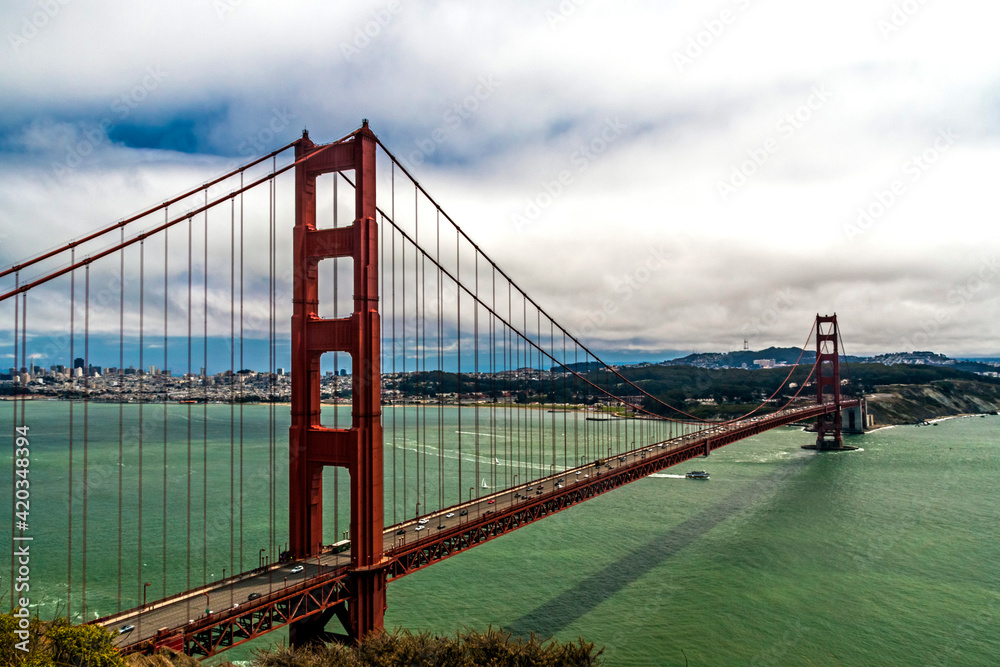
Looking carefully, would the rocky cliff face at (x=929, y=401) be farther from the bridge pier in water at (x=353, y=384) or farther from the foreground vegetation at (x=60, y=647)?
the foreground vegetation at (x=60, y=647)

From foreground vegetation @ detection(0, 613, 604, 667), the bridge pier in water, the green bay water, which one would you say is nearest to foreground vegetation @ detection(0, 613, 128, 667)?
foreground vegetation @ detection(0, 613, 604, 667)

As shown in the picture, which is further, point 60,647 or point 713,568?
point 713,568

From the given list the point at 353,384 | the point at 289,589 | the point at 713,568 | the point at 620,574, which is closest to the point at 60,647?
the point at 289,589

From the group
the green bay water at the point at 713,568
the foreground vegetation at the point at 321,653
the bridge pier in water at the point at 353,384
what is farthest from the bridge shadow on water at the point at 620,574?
the bridge pier in water at the point at 353,384

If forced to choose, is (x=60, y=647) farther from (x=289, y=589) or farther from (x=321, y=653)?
(x=321, y=653)

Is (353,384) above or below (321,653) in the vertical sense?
above

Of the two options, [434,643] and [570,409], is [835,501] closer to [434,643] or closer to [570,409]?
[434,643]

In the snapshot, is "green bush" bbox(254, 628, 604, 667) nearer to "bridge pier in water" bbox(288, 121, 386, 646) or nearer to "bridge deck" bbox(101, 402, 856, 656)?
"bridge deck" bbox(101, 402, 856, 656)
